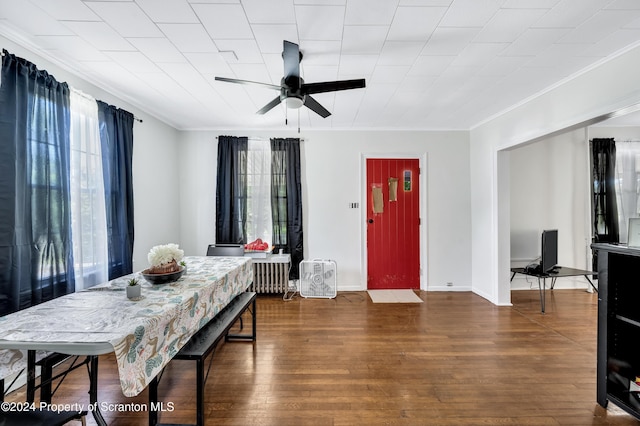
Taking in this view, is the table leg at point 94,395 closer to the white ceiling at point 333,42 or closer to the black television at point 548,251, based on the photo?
the white ceiling at point 333,42

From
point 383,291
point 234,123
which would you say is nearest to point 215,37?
point 234,123

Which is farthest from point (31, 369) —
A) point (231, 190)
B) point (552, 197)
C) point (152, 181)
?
point (552, 197)

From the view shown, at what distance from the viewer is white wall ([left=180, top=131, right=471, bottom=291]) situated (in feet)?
14.0

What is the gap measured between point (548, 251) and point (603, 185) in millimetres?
1829

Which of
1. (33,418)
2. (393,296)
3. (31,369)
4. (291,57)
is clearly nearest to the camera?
(33,418)

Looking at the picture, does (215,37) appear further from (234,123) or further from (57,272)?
(57,272)

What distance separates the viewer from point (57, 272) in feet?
7.13

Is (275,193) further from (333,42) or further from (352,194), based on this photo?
(333,42)

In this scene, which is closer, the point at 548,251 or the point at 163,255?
the point at 163,255

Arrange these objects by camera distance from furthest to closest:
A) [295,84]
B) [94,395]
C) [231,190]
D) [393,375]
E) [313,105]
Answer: [231,190], [313,105], [393,375], [295,84], [94,395]

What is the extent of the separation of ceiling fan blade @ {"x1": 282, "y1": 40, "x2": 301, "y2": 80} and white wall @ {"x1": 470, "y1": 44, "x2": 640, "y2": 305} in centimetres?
257

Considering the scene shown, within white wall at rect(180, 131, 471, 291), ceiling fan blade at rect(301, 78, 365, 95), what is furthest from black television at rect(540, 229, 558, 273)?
ceiling fan blade at rect(301, 78, 365, 95)

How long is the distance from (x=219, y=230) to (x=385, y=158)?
2.98 m

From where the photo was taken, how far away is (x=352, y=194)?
4.31 m
